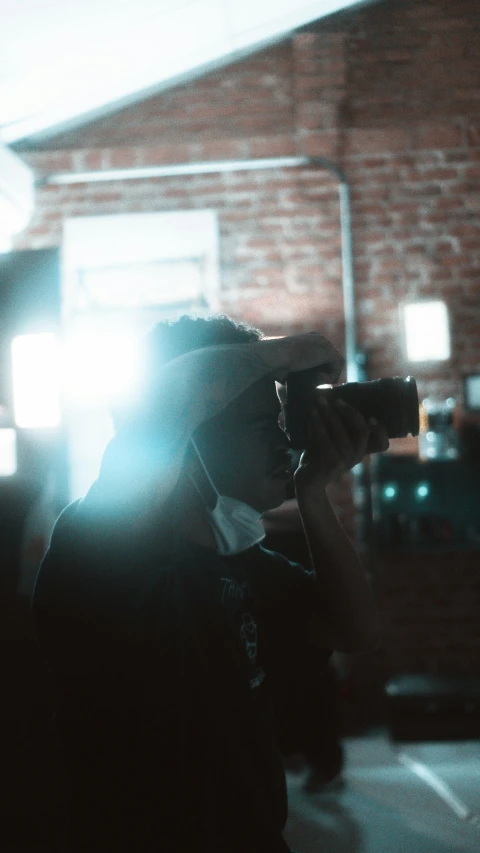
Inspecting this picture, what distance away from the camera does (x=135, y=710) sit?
0.72 meters

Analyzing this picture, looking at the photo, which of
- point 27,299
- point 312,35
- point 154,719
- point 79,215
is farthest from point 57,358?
point 154,719

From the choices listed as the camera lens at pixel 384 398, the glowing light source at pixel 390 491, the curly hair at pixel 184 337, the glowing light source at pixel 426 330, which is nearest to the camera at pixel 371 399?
the camera lens at pixel 384 398

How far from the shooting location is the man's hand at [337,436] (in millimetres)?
928

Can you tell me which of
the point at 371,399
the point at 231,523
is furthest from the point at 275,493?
the point at 371,399

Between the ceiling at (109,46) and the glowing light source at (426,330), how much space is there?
143 centimetres

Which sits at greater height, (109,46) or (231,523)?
(109,46)

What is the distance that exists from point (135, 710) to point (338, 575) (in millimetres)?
353

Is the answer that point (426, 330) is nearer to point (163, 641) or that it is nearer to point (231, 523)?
point (231, 523)

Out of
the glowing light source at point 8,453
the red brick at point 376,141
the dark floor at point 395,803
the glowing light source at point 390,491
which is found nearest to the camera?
the dark floor at point 395,803

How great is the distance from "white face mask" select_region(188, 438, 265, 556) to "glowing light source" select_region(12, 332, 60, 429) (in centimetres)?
216

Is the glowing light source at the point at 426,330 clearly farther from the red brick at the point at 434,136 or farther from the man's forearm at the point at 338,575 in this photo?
the man's forearm at the point at 338,575

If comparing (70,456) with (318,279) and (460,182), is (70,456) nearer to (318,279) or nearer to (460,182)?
(318,279)

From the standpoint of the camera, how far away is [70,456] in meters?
3.31

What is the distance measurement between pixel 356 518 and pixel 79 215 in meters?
1.94
